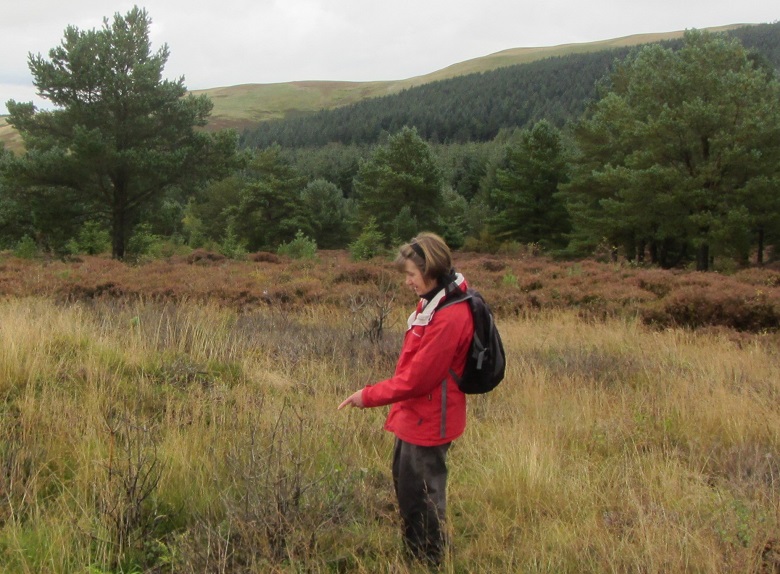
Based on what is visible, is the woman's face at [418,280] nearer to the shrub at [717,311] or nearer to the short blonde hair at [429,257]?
the short blonde hair at [429,257]

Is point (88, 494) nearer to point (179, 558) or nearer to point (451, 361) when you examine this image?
point (179, 558)

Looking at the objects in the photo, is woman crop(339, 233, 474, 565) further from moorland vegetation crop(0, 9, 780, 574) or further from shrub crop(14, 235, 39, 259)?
shrub crop(14, 235, 39, 259)

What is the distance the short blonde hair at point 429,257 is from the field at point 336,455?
3.42 ft

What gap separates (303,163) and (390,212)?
145 ft

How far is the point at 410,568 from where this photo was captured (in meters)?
2.55

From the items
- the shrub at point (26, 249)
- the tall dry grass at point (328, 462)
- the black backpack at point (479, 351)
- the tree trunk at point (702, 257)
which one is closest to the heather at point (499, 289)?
the tall dry grass at point (328, 462)

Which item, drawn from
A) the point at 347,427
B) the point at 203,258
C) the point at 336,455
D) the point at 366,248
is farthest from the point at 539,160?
the point at 336,455

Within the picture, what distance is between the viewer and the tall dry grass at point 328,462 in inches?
98.3

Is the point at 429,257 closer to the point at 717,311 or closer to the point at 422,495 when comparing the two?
the point at 422,495

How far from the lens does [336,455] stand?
11.4ft

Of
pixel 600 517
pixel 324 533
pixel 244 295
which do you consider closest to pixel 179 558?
pixel 324 533

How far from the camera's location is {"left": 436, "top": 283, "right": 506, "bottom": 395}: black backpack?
2.39 metres

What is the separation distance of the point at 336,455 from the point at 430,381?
138 cm

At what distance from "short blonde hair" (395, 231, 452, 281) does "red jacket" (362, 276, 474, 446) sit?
0.09 m
